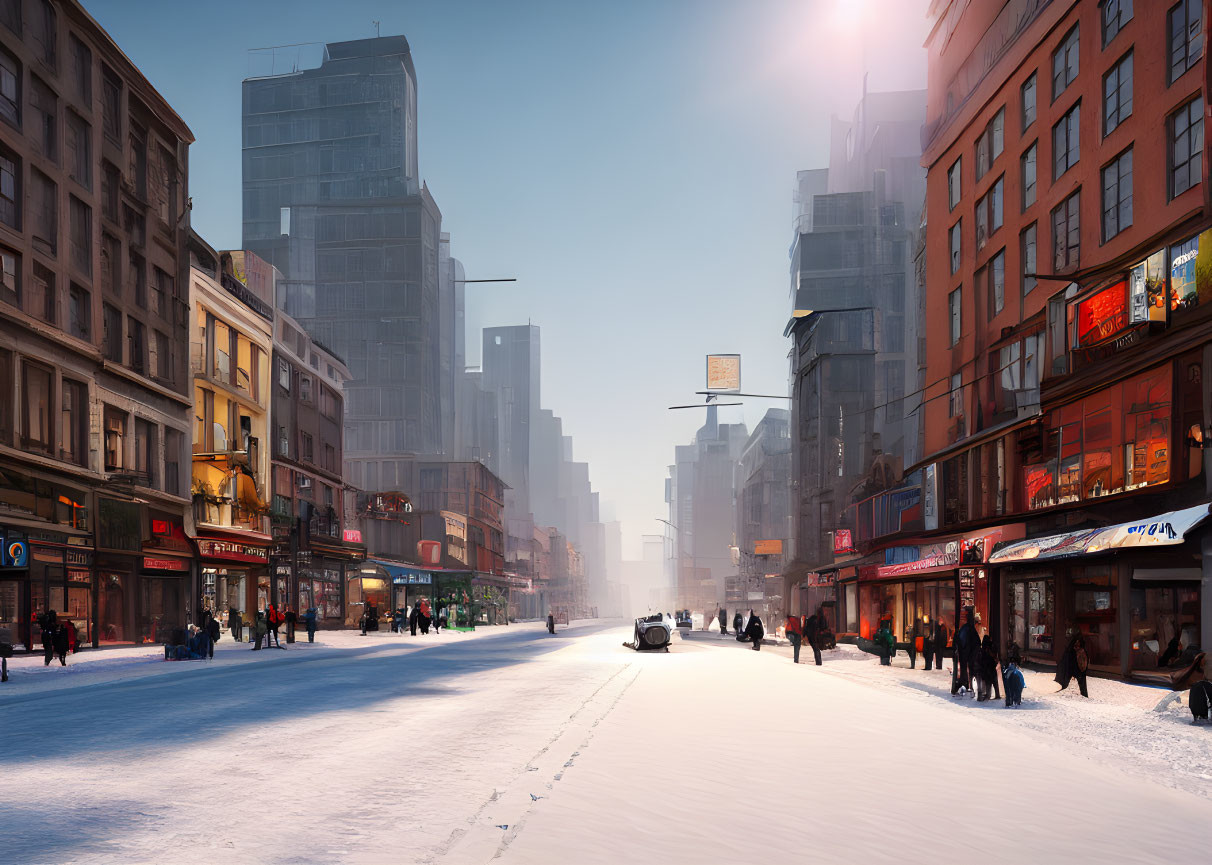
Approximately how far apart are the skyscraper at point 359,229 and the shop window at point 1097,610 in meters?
107

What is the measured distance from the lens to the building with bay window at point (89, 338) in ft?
125

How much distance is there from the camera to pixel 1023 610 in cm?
3450

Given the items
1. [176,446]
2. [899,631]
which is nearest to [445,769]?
[899,631]

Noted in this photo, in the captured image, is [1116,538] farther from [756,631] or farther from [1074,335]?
[756,631]

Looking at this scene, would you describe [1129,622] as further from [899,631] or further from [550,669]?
[899,631]

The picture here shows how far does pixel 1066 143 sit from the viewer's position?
112 ft

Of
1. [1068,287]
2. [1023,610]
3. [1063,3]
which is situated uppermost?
[1063,3]

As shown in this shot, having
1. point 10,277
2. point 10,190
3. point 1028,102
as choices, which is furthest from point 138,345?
point 1028,102

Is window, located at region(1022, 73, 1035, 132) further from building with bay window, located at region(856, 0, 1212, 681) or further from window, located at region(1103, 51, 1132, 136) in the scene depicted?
window, located at region(1103, 51, 1132, 136)

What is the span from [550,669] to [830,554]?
191 ft

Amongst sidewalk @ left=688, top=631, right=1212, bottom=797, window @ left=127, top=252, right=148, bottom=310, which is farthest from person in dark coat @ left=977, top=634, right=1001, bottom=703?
window @ left=127, top=252, right=148, bottom=310

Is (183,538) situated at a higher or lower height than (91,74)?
lower

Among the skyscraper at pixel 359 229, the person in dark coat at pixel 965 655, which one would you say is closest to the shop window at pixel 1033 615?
the person in dark coat at pixel 965 655

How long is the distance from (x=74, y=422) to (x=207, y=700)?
1026 inches
